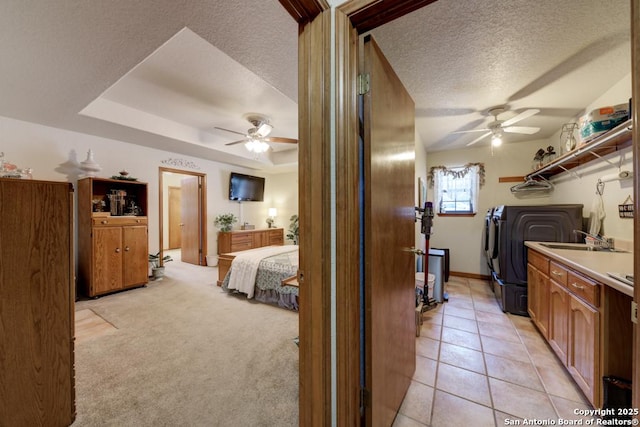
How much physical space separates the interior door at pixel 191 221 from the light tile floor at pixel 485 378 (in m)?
4.51

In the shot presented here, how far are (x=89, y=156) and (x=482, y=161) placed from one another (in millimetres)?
5999

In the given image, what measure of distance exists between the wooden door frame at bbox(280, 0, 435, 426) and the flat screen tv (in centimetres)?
470

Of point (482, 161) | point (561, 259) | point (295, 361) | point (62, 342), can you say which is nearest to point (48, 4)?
point (62, 342)

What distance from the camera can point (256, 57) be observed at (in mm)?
1615

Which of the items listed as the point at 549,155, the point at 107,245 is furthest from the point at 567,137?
the point at 107,245

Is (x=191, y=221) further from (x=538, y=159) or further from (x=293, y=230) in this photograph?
(x=538, y=159)

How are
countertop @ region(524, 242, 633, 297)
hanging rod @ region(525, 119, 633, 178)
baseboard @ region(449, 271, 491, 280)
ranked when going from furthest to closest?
baseboard @ region(449, 271, 491, 280) → hanging rod @ region(525, 119, 633, 178) → countertop @ region(524, 242, 633, 297)

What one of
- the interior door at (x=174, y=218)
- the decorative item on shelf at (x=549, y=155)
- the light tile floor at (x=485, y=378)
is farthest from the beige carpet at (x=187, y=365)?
the decorative item on shelf at (x=549, y=155)

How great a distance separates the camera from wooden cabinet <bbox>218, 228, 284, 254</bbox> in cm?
486

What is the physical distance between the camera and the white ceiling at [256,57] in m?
1.35

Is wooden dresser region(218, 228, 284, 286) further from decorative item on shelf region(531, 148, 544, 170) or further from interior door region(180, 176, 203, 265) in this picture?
decorative item on shelf region(531, 148, 544, 170)

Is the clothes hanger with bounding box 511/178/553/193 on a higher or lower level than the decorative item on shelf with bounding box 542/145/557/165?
lower

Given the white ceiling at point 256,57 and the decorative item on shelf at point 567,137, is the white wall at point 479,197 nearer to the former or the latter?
the decorative item on shelf at point 567,137

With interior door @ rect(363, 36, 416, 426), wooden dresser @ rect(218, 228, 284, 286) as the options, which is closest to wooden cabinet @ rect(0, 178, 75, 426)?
interior door @ rect(363, 36, 416, 426)
